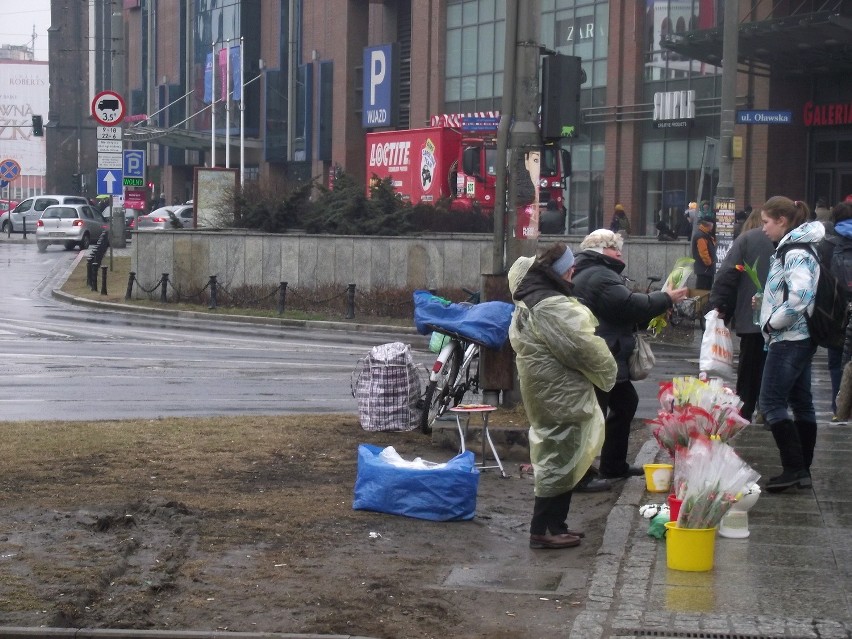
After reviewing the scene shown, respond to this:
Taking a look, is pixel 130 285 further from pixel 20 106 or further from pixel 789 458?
pixel 20 106

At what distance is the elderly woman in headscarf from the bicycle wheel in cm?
371

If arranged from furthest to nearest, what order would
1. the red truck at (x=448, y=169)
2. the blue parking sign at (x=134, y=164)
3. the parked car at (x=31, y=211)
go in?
the parked car at (x=31, y=211), the blue parking sign at (x=134, y=164), the red truck at (x=448, y=169)

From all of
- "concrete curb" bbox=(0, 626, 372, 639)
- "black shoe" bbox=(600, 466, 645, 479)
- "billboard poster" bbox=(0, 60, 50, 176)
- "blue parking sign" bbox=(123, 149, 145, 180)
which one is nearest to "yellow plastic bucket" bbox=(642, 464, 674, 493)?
"black shoe" bbox=(600, 466, 645, 479)

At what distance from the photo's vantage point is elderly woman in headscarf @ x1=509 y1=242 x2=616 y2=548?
706 centimetres

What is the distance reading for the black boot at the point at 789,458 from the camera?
8.24m

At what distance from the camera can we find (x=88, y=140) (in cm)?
10494

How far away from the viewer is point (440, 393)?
11.3 metres

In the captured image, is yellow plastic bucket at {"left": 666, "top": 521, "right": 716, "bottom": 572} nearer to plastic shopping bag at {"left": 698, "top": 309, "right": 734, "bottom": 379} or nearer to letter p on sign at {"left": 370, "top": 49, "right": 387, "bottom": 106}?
plastic shopping bag at {"left": 698, "top": 309, "right": 734, "bottom": 379}

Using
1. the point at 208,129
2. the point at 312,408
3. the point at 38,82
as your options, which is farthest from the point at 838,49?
the point at 38,82

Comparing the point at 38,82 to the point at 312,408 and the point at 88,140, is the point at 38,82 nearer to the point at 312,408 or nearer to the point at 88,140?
the point at 88,140

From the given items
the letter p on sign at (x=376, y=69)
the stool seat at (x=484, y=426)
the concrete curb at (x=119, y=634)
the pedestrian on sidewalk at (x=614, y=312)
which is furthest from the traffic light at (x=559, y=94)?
the letter p on sign at (x=376, y=69)

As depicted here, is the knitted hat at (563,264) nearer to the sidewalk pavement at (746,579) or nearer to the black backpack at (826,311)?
the sidewalk pavement at (746,579)

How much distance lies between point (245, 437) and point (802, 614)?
587cm

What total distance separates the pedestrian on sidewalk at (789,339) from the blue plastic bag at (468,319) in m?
3.10
